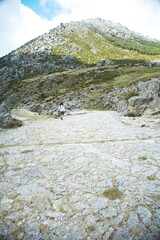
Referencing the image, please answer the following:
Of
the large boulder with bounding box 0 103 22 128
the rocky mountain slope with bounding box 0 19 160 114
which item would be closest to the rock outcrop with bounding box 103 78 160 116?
the rocky mountain slope with bounding box 0 19 160 114

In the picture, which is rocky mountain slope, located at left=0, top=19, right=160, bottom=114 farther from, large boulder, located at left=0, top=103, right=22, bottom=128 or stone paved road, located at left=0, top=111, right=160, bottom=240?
stone paved road, located at left=0, top=111, right=160, bottom=240

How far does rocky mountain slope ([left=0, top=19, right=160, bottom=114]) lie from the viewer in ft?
139

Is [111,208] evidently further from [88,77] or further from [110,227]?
[88,77]

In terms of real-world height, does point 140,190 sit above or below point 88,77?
below

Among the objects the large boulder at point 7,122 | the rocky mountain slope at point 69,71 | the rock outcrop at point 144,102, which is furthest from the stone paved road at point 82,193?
the rocky mountain slope at point 69,71

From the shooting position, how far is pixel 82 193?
21.2ft

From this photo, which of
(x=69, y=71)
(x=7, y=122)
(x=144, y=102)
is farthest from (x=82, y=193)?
(x=69, y=71)

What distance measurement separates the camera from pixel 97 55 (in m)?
136

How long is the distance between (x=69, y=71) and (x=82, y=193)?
218 ft

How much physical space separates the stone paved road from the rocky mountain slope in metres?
23.0

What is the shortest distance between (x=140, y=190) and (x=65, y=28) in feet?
651

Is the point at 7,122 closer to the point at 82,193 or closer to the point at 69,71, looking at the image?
the point at 82,193

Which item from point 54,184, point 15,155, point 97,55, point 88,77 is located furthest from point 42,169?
point 97,55

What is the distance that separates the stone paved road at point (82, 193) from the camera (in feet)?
16.3
